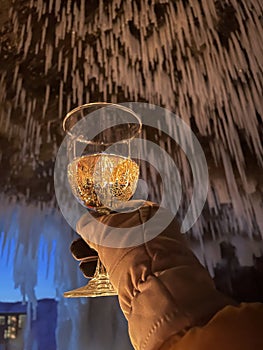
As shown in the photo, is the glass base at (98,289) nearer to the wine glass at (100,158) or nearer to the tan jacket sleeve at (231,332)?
the wine glass at (100,158)

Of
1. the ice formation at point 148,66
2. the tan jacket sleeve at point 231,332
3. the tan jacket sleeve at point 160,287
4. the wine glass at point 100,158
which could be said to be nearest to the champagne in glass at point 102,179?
the wine glass at point 100,158

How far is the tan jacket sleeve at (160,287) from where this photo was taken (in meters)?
0.28

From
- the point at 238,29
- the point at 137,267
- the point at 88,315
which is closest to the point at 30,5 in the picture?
the point at 238,29

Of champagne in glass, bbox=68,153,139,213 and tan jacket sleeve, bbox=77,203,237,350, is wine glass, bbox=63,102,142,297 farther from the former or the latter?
tan jacket sleeve, bbox=77,203,237,350

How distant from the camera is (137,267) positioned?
0.33 metres

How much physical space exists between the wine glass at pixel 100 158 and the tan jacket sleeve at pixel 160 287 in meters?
0.21

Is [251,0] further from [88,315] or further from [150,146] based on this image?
[88,315]

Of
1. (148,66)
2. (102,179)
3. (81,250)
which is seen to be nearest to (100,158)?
(102,179)

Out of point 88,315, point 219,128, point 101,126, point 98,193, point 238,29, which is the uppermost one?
point 238,29

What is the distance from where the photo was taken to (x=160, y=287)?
0.30 metres

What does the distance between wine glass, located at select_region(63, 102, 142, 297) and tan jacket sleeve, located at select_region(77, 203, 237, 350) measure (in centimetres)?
21

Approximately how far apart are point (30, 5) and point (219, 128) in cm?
135

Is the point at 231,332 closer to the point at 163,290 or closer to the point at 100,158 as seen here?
the point at 163,290

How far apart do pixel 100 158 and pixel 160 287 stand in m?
0.35
